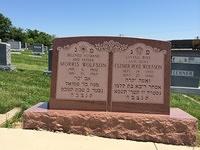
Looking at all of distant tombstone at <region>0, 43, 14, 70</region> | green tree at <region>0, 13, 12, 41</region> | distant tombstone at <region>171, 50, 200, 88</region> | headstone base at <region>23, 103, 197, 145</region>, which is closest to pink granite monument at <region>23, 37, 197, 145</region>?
headstone base at <region>23, 103, 197, 145</region>

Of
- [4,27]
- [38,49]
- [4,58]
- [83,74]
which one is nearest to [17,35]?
[4,27]

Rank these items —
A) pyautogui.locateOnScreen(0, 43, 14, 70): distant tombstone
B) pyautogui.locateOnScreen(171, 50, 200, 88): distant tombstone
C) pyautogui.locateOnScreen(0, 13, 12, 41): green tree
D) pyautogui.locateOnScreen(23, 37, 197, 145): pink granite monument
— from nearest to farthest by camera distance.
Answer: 1. pyautogui.locateOnScreen(23, 37, 197, 145): pink granite monument
2. pyautogui.locateOnScreen(171, 50, 200, 88): distant tombstone
3. pyautogui.locateOnScreen(0, 43, 14, 70): distant tombstone
4. pyautogui.locateOnScreen(0, 13, 12, 41): green tree

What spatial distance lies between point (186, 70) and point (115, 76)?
10.3 metres

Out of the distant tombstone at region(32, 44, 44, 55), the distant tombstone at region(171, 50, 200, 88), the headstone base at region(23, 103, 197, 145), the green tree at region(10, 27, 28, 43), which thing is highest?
the green tree at region(10, 27, 28, 43)

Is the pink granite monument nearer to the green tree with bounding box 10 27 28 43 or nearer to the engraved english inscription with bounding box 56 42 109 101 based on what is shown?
the engraved english inscription with bounding box 56 42 109 101

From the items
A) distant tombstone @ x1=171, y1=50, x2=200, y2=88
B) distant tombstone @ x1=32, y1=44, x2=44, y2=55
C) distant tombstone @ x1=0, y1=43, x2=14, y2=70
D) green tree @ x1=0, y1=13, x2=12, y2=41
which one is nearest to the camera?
distant tombstone @ x1=171, y1=50, x2=200, y2=88

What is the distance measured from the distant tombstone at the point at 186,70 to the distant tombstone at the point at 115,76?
9920 millimetres

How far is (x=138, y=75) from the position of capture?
23.3 feet

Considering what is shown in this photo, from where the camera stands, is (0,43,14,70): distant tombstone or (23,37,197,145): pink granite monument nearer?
(23,37,197,145): pink granite monument

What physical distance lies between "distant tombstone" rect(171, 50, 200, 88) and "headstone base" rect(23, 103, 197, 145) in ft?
33.2

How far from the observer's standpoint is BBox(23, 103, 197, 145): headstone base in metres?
6.76

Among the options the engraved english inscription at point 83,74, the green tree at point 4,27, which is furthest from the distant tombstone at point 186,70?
the green tree at point 4,27

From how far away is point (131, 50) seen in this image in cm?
712

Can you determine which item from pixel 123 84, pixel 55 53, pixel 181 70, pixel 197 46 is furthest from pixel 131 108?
pixel 197 46
